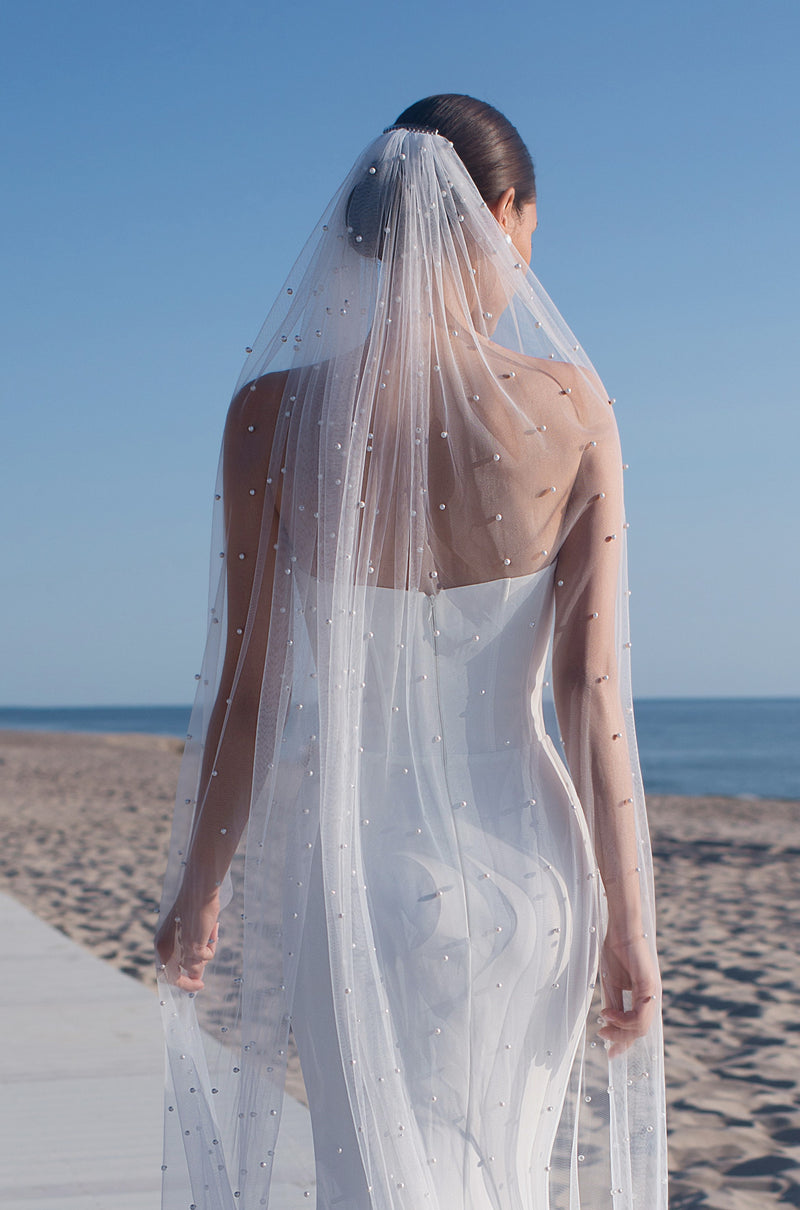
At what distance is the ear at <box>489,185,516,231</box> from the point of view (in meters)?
1.78

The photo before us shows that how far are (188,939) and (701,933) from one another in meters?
5.85

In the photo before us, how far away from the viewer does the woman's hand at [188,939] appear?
1735 mm

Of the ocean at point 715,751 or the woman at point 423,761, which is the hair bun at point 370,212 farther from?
the ocean at point 715,751

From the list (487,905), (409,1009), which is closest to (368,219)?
(487,905)

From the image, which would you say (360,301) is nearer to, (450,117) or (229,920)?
(450,117)

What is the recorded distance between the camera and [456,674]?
162cm

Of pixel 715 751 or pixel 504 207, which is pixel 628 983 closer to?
pixel 504 207

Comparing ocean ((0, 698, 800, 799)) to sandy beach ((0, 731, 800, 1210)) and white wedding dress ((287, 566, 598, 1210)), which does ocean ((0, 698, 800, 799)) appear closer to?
sandy beach ((0, 731, 800, 1210))

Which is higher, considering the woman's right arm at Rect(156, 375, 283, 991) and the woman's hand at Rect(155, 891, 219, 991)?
the woman's right arm at Rect(156, 375, 283, 991)

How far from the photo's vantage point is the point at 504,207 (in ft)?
5.87

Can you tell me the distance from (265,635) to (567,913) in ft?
1.97

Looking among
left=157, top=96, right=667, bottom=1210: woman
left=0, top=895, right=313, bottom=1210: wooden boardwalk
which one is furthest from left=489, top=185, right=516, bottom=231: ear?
left=0, top=895, right=313, bottom=1210: wooden boardwalk

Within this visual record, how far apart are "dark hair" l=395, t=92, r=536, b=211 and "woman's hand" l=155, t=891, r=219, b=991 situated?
1149mm

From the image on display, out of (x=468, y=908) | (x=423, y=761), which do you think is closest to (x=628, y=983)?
(x=468, y=908)
